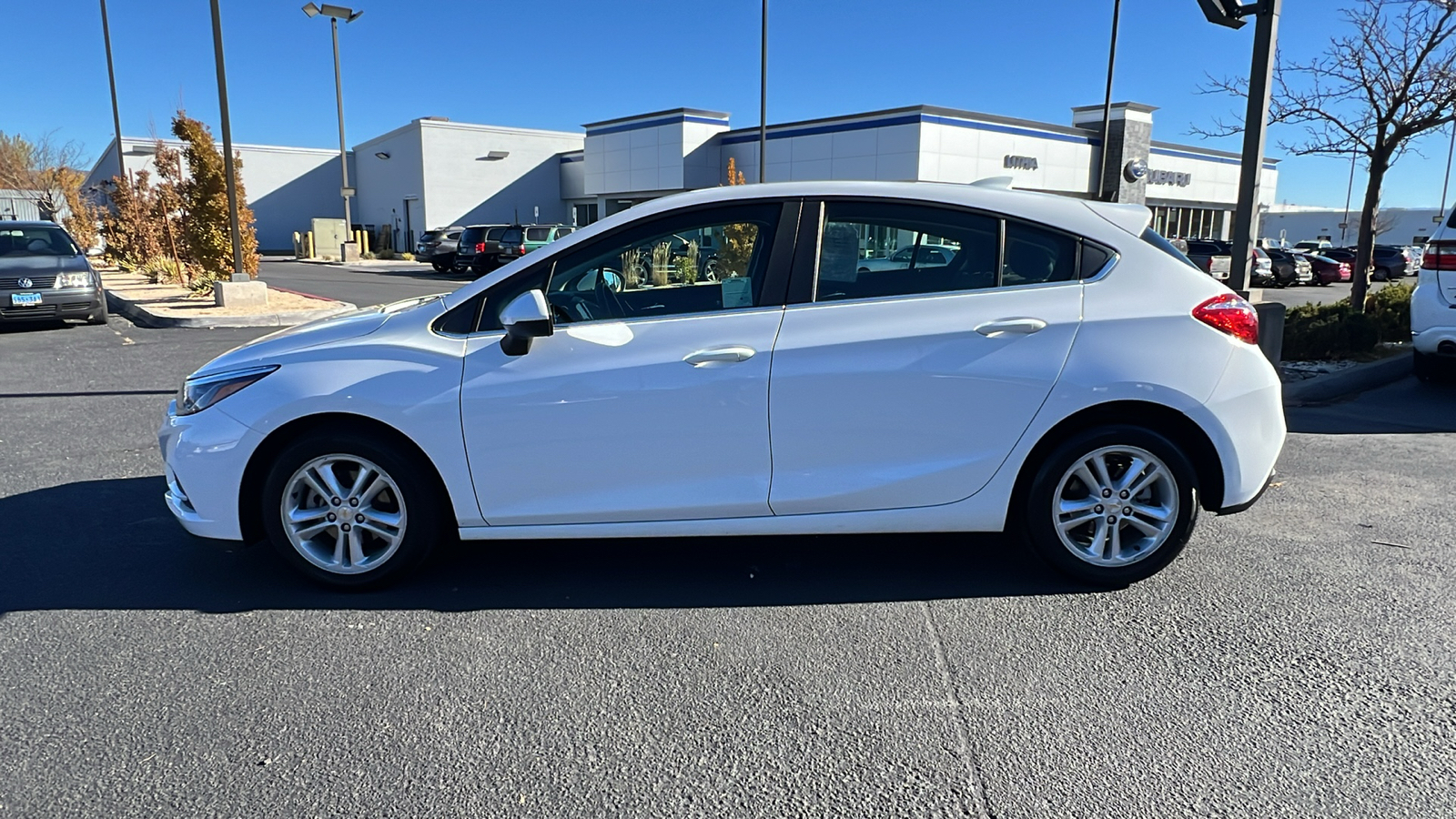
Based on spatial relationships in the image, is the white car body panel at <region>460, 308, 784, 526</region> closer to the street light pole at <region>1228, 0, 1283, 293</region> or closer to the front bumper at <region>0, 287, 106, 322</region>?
the street light pole at <region>1228, 0, 1283, 293</region>

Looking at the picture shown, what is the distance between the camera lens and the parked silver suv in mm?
12836

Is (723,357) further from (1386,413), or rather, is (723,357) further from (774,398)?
(1386,413)

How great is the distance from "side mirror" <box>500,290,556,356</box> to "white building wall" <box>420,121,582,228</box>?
44.2m

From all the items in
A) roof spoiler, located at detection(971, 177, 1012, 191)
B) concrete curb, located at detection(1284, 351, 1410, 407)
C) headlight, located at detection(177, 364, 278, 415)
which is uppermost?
roof spoiler, located at detection(971, 177, 1012, 191)

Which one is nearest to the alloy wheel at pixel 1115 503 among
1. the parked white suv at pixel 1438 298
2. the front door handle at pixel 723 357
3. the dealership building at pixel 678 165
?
the front door handle at pixel 723 357

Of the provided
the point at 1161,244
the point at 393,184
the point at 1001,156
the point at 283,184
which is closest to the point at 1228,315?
the point at 1161,244

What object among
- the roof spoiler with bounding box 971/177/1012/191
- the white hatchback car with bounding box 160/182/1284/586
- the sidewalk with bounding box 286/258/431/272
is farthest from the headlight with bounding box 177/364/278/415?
the sidewalk with bounding box 286/258/431/272

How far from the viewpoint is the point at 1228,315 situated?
149 inches

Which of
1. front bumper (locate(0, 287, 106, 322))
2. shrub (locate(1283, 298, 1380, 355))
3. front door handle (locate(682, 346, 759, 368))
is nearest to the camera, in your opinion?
front door handle (locate(682, 346, 759, 368))

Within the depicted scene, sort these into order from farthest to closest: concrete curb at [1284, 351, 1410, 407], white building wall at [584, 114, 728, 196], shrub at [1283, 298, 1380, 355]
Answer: white building wall at [584, 114, 728, 196], shrub at [1283, 298, 1380, 355], concrete curb at [1284, 351, 1410, 407]

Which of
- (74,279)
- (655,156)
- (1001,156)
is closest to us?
(74,279)

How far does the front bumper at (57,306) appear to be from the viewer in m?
12.8

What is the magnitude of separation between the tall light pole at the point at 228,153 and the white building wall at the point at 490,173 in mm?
28693

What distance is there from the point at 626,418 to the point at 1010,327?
5.05 ft
